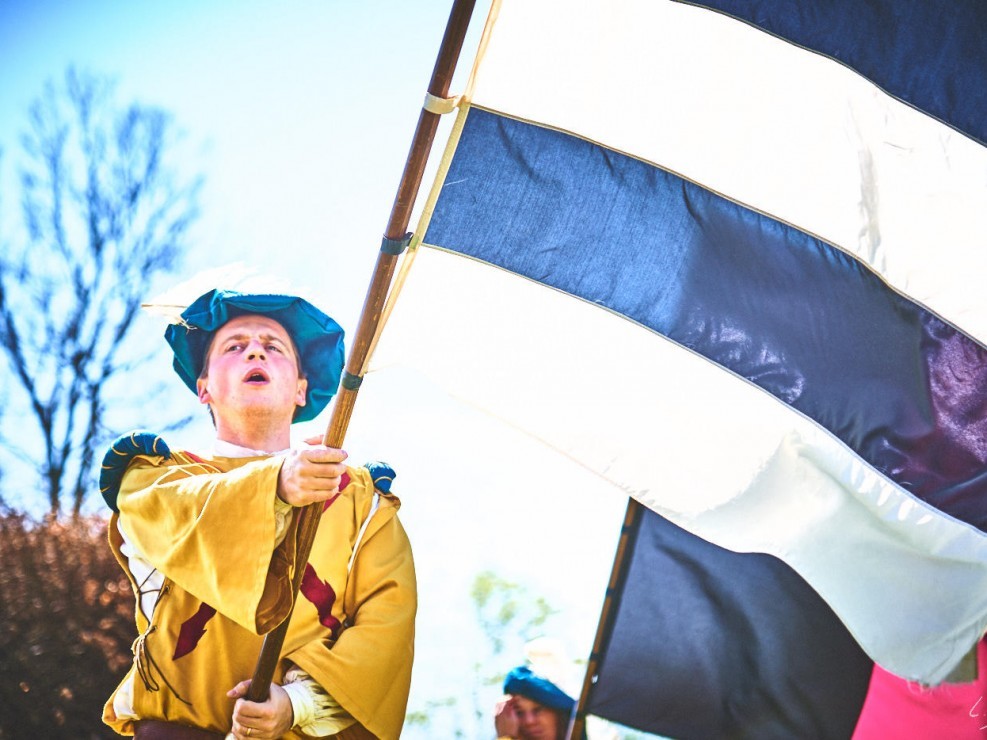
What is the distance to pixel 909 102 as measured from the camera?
2.43 metres

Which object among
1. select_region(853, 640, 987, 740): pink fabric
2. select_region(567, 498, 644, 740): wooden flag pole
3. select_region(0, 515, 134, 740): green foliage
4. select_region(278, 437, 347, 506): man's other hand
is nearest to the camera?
select_region(278, 437, 347, 506): man's other hand

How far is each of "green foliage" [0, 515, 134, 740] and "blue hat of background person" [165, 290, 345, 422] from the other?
3518 millimetres

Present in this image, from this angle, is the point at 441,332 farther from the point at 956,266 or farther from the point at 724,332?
the point at 956,266

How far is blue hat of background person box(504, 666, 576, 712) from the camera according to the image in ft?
11.2

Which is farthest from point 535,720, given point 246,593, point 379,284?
point 379,284

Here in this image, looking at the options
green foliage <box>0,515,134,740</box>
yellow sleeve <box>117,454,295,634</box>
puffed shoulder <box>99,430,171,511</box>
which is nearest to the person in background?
yellow sleeve <box>117,454,295,634</box>

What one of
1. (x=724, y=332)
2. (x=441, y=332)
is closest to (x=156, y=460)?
(x=441, y=332)

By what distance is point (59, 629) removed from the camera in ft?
19.8

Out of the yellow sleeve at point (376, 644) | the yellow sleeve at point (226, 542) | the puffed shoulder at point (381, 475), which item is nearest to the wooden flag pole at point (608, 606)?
the yellow sleeve at point (376, 644)

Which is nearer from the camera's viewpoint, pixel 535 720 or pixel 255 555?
pixel 255 555

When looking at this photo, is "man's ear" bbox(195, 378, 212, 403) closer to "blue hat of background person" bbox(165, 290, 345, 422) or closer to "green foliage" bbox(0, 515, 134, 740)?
"blue hat of background person" bbox(165, 290, 345, 422)

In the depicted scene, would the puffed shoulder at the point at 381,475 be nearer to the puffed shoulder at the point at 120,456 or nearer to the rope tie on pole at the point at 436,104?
the puffed shoulder at the point at 120,456

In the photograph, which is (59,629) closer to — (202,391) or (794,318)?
(202,391)

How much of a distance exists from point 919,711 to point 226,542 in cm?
210
